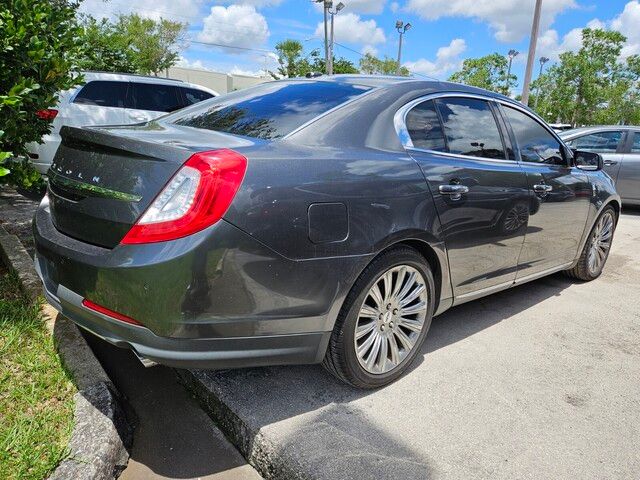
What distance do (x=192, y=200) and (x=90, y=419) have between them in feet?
3.61

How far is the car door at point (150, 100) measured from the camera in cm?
721

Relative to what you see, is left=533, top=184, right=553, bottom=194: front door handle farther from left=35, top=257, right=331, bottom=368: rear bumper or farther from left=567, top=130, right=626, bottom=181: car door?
left=567, top=130, right=626, bottom=181: car door

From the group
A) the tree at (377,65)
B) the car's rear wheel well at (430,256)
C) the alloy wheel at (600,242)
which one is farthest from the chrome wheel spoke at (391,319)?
the tree at (377,65)

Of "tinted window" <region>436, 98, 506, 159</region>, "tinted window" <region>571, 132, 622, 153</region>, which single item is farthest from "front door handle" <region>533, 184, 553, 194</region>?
"tinted window" <region>571, 132, 622, 153</region>

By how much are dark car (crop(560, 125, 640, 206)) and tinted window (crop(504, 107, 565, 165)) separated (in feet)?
18.4

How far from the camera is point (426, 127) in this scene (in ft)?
9.16

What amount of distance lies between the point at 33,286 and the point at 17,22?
172cm

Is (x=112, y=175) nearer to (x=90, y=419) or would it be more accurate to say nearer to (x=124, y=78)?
(x=90, y=419)

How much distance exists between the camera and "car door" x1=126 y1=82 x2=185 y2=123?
721 centimetres

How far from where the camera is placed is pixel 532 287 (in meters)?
4.57

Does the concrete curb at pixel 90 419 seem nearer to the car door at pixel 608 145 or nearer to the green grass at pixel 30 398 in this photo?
the green grass at pixel 30 398

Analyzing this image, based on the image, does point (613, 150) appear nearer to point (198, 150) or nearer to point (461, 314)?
point (461, 314)

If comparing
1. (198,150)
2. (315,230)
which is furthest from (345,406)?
(198,150)

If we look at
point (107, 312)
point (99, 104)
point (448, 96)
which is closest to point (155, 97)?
point (99, 104)
